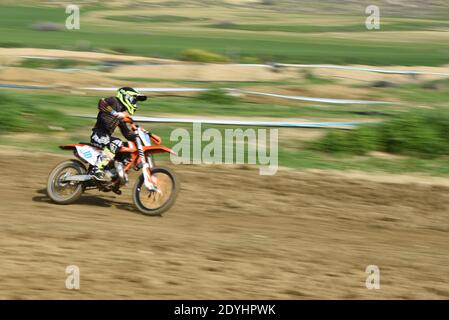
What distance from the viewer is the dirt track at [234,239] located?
7211 millimetres

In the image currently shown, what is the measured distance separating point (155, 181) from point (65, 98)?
1056 centimetres

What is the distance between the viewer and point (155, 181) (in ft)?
31.4

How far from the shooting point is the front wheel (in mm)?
9531

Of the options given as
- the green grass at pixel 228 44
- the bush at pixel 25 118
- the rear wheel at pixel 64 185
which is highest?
the green grass at pixel 228 44

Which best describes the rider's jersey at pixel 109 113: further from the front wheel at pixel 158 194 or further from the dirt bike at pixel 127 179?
the front wheel at pixel 158 194

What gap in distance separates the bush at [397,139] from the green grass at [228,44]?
17871 mm

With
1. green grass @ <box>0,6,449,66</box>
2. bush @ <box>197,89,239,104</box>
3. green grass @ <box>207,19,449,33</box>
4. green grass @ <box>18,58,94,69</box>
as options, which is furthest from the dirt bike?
green grass @ <box>207,19,449,33</box>

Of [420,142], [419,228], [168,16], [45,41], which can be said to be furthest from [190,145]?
[168,16]

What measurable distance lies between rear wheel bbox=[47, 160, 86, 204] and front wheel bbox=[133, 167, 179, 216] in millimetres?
866

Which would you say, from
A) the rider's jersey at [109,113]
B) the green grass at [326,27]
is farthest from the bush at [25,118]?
the green grass at [326,27]

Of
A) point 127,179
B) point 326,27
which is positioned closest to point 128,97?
point 127,179

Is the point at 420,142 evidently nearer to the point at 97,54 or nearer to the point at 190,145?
the point at 190,145

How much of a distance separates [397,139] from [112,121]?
21.2ft

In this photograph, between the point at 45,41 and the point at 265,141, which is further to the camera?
the point at 45,41
